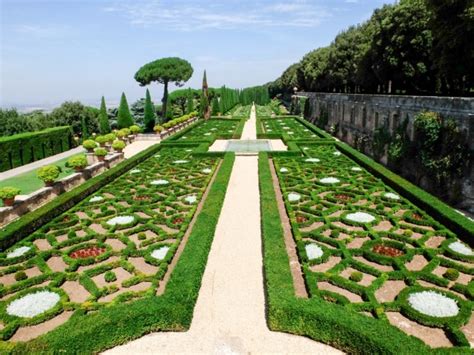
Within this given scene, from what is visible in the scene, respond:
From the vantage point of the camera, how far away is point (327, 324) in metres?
A: 6.41

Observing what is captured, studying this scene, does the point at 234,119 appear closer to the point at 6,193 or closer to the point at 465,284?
the point at 6,193

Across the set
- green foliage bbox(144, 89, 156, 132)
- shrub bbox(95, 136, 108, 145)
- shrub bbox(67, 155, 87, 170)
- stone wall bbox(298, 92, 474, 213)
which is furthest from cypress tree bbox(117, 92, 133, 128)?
shrub bbox(67, 155, 87, 170)

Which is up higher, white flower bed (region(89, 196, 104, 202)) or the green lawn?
white flower bed (region(89, 196, 104, 202))

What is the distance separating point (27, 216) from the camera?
11445mm

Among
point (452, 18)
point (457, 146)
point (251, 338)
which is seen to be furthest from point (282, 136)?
point (251, 338)

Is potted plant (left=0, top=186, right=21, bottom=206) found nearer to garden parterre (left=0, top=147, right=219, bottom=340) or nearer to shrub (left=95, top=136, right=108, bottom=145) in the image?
garden parterre (left=0, top=147, right=219, bottom=340)

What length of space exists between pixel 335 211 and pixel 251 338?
6847 millimetres

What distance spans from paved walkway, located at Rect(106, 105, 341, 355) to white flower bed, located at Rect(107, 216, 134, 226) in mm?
2863

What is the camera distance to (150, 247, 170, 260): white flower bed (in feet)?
30.3

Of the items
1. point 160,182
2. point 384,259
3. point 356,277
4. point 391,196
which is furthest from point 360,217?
point 160,182

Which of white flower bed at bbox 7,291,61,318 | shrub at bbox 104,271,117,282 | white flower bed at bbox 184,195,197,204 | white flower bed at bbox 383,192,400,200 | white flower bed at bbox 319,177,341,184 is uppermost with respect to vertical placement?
white flower bed at bbox 319,177,341,184

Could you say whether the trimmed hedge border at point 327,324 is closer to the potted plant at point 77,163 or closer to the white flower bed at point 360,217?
the white flower bed at point 360,217

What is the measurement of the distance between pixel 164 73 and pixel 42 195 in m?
43.3

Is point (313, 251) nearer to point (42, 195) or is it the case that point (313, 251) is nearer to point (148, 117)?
point (42, 195)
